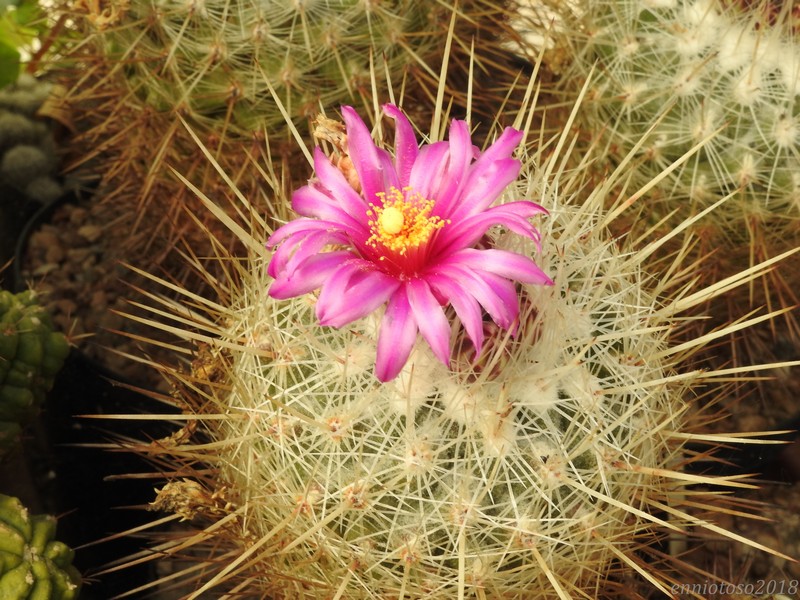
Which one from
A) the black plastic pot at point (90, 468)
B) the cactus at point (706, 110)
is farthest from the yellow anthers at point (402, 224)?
the black plastic pot at point (90, 468)

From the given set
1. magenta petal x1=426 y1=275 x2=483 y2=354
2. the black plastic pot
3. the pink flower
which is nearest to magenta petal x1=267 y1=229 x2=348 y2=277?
the pink flower

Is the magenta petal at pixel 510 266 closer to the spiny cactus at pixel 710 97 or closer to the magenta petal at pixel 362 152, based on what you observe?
the magenta petal at pixel 362 152

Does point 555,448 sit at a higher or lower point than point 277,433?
higher

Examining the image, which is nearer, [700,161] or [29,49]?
[700,161]

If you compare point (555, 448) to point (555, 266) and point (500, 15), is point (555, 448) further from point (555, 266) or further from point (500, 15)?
point (500, 15)

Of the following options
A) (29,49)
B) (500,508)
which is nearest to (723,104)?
(500,508)

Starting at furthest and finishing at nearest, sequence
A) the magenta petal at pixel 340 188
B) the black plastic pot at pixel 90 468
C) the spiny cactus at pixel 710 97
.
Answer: the black plastic pot at pixel 90 468 < the spiny cactus at pixel 710 97 < the magenta petal at pixel 340 188

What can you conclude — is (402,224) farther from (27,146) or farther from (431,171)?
(27,146)
